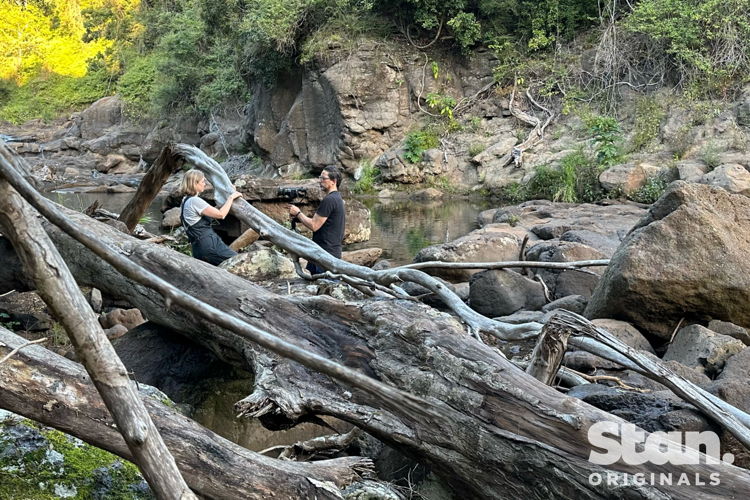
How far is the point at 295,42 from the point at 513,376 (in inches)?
943

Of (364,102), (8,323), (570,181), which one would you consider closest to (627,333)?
(8,323)

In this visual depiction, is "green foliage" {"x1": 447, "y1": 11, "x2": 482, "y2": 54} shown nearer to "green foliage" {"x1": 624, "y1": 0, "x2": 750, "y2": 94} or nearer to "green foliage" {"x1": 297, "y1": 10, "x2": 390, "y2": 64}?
"green foliage" {"x1": 297, "y1": 10, "x2": 390, "y2": 64}

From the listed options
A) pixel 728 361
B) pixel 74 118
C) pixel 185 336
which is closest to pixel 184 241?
pixel 185 336

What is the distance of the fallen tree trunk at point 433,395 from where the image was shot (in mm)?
2951

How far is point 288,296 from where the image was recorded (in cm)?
438

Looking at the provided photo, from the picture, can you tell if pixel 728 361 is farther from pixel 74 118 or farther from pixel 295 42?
pixel 74 118

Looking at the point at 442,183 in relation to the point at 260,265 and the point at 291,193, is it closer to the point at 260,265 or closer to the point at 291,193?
the point at 291,193

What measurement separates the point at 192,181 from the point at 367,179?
16735 mm

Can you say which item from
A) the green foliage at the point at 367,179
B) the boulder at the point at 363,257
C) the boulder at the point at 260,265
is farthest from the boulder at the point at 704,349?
the green foliage at the point at 367,179

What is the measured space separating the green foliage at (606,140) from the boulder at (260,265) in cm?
1341

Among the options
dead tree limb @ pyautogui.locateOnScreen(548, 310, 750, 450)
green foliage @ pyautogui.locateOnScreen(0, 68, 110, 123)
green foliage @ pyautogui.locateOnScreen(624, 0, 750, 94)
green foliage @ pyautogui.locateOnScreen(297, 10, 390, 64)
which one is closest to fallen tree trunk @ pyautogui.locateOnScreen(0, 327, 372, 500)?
dead tree limb @ pyautogui.locateOnScreen(548, 310, 750, 450)

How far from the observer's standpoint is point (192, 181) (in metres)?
7.76

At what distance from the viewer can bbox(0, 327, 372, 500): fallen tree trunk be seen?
9.98 ft

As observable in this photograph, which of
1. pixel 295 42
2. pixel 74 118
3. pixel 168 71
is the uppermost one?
pixel 295 42
